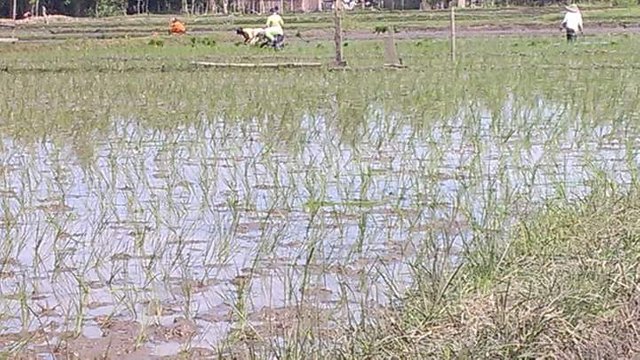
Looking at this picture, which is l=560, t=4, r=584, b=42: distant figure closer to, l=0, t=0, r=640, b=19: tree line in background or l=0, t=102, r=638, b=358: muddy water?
l=0, t=102, r=638, b=358: muddy water

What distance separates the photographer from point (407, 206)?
237 inches

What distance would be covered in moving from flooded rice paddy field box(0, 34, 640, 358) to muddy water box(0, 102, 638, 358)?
16mm

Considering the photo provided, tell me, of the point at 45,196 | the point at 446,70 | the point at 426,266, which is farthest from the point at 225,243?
the point at 446,70

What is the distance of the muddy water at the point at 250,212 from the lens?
167 inches

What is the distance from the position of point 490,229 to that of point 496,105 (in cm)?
518

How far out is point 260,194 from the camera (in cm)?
647

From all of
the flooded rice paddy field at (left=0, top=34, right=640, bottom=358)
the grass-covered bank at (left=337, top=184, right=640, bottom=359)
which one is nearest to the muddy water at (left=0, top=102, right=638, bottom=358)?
the flooded rice paddy field at (left=0, top=34, right=640, bottom=358)

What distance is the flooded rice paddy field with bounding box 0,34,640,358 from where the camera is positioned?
421 cm

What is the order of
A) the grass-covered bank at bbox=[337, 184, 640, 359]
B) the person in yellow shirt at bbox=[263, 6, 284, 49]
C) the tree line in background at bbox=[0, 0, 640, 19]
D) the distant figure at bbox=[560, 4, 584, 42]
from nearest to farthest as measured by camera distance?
the grass-covered bank at bbox=[337, 184, 640, 359], the distant figure at bbox=[560, 4, 584, 42], the person in yellow shirt at bbox=[263, 6, 284, 49], the tree line in background at bbox=[0, 0, 640, 19]

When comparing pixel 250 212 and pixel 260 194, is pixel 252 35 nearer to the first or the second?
pixel 260 194

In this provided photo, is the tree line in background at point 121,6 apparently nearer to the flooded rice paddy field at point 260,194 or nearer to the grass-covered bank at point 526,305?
the flooded rice paddy field at point 260,194

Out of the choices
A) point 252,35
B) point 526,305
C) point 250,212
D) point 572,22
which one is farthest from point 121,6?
point 526,305

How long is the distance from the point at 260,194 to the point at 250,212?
1.72ft

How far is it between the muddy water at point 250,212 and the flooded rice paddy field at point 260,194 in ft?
0.05
